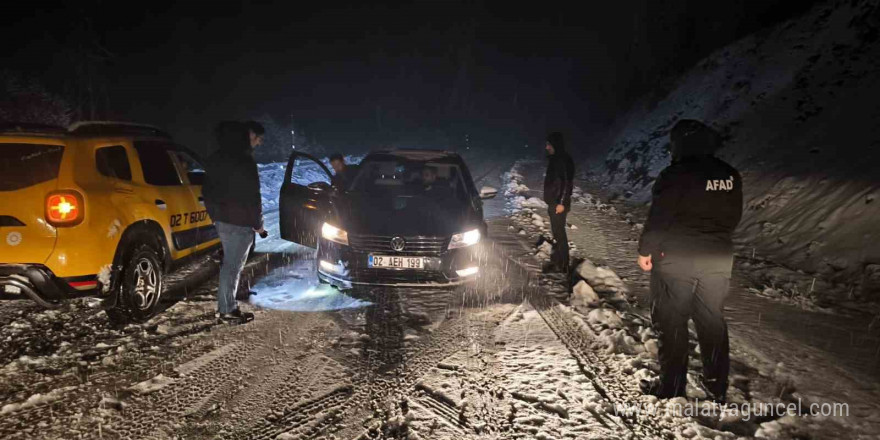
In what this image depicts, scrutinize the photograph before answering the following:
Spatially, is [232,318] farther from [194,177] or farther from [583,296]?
[583,296]

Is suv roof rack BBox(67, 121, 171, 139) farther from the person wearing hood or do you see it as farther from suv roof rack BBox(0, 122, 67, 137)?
the person wearing hood

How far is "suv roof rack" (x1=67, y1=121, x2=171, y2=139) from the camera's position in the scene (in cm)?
433

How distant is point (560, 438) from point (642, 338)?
1717 mm

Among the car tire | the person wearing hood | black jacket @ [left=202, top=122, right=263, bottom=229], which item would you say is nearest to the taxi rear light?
the car tire

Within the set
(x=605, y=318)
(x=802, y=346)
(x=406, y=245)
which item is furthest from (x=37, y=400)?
(x=802, y=346)

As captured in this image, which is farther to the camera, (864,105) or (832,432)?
(864,105)

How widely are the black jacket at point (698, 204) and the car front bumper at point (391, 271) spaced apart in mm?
2339

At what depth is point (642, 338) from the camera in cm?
408

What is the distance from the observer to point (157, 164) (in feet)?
16.3

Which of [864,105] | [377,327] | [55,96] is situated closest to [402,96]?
[55,96]

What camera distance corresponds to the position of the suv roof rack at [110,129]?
4332 millimetres

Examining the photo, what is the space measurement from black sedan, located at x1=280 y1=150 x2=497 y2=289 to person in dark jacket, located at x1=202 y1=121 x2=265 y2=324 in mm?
878

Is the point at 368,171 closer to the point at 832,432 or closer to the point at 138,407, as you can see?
the point at 138,407

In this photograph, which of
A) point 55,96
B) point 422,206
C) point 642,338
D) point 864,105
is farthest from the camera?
point 55,96
